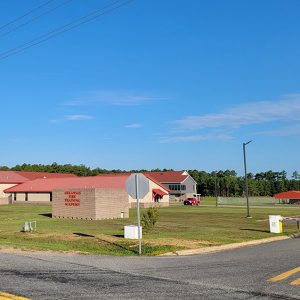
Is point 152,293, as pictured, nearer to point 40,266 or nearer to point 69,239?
point 40,266

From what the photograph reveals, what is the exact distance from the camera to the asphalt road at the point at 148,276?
26.6ft

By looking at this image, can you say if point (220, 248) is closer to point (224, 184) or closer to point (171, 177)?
point (171, 177)

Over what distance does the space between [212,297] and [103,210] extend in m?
30.9

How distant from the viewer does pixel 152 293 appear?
26.6 ft

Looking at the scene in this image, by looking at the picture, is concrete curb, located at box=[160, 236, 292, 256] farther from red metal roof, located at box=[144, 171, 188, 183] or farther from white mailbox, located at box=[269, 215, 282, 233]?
red metal roof, located at box=[144, 171, 188, 183]

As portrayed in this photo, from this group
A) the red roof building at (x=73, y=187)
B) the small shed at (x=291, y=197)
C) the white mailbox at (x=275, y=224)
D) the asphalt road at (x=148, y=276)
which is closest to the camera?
the asphalt road at (x=148, y=276)

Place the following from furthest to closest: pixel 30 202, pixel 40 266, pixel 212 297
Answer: pixel 30 202 → pixel 40 266 → pixel 212 297

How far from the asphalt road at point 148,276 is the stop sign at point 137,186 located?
216 cm

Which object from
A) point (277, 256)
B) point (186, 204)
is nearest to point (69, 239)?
point (277, 256)

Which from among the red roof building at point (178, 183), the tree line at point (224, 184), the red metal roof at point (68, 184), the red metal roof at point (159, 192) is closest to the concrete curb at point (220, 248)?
the red metal roof at point (68, 184)

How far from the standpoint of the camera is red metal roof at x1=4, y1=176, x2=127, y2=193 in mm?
67750

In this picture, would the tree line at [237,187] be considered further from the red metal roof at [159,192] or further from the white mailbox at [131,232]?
the white mailbox at [131,232]

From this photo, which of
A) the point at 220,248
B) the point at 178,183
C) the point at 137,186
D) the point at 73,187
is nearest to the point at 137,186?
the point at 137,186

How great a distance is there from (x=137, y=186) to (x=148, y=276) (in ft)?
16.1
